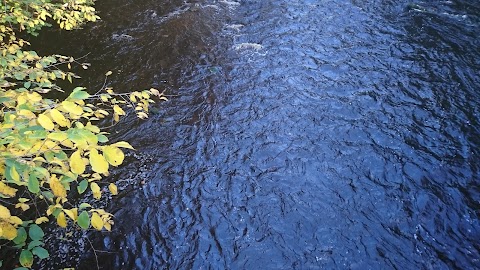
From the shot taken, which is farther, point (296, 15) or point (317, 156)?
point (296, 15)

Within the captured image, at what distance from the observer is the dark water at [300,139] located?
607cm

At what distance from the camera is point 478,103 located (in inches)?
334

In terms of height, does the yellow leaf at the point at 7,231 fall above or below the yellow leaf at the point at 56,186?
below

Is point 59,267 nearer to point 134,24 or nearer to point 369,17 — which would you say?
point 134,24

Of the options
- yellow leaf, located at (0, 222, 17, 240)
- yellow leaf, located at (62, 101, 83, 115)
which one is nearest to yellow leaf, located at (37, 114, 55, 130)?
yellow leaf, located at (62, 101, 83, 115)

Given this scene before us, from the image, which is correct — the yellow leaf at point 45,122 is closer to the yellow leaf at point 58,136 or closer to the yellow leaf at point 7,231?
the yellow leaf at point 58,136

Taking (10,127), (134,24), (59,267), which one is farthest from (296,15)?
(10,127)

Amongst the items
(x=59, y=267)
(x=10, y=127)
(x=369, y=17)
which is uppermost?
(x=10, y=127)

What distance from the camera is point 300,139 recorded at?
7.95m

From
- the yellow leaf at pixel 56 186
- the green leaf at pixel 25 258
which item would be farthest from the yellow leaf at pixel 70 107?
the green leaf at pixel 25 258

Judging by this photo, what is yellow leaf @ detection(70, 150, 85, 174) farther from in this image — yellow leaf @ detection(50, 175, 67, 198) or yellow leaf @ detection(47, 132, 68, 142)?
yellow leaf @ detection(50, 175, 67, 198)

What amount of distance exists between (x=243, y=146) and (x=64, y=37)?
7.43 m

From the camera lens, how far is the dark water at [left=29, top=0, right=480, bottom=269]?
6066 millimetres

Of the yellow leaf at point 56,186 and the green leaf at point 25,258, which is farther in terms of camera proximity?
the green leaf at point 25,258
